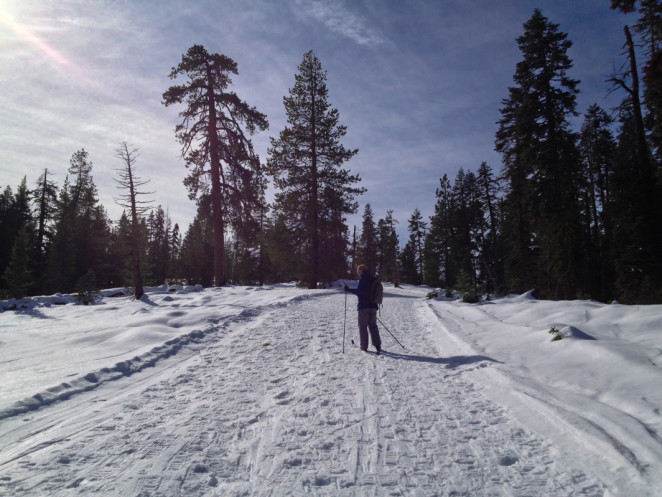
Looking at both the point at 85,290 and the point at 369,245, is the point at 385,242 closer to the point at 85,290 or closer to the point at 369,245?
the point at 369,245

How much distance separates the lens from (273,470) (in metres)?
3.03

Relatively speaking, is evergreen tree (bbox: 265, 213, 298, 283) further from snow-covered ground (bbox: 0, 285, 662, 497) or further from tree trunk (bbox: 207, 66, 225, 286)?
snow-covered ground (bbox: 0, 285, 662, 497)

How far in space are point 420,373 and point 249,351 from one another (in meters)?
3.61

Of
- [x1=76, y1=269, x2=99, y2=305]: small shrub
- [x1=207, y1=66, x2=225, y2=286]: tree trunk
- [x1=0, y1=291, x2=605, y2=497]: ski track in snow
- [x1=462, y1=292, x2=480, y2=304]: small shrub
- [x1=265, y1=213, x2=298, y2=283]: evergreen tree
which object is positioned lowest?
[x1=0, y1=291, x2=605, y2=497]: ski track in snow

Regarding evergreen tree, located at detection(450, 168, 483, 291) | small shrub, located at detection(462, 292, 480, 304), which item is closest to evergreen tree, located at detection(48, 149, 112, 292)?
small shrub, located at detection(462, 292, 480, 304)

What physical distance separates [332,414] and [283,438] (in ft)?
2.73

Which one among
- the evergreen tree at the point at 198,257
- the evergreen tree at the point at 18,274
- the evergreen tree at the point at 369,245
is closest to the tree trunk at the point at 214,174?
the evergreen tree at the point at 18,274

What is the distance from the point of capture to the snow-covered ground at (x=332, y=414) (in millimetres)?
2889

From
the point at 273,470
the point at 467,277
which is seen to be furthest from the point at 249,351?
the point at 467,277

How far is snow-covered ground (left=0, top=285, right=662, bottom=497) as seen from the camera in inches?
114

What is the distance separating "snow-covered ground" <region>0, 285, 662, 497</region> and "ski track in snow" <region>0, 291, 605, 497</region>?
2cm

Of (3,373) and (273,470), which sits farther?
(3,373)

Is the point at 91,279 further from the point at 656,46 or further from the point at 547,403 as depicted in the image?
the point at 656,46

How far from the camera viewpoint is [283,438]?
3.64 m
